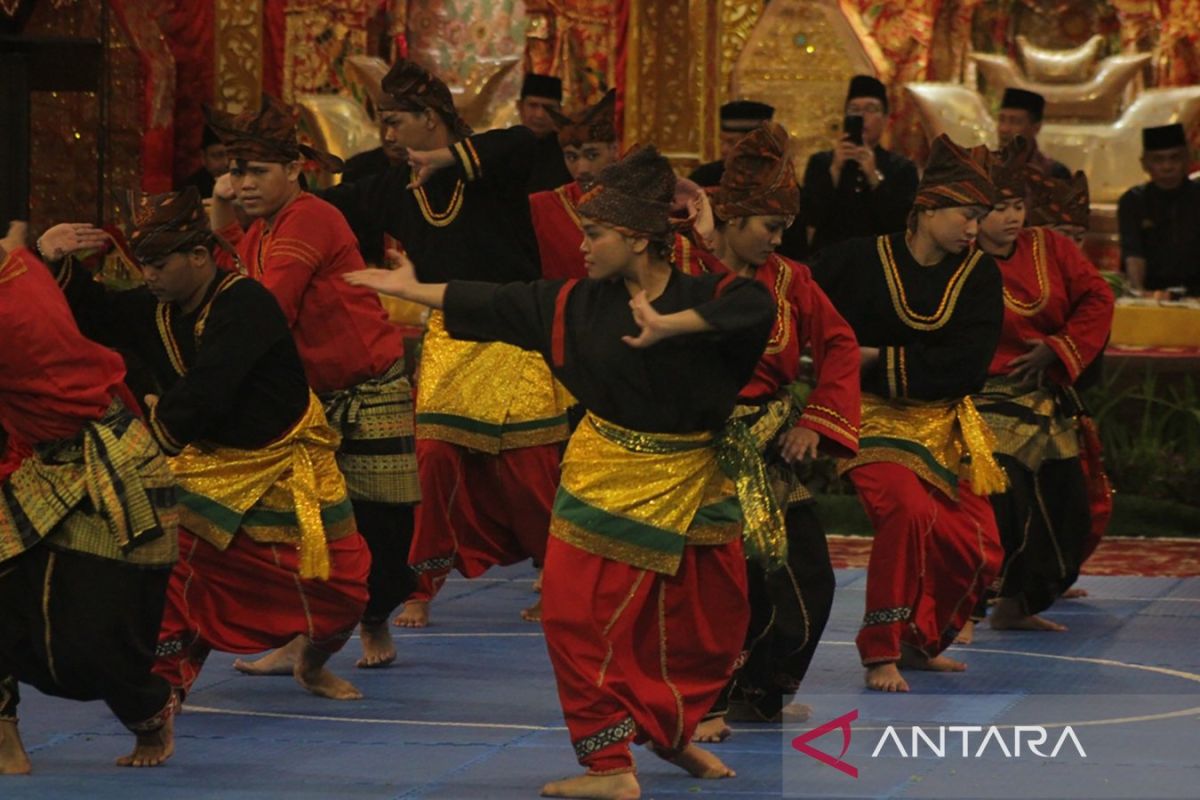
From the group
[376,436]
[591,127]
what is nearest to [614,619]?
[376,436]

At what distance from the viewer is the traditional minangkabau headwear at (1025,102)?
10.9 m

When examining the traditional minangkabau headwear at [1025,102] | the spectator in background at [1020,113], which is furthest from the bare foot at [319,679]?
the traditional minangkabau headwear at [1025,102]

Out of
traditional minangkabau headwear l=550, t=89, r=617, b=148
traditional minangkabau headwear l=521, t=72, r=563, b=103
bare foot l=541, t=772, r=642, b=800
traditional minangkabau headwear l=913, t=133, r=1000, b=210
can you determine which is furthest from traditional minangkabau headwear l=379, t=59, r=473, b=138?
traditional minangkabau headwear l=521, t=72, r=563, b=103

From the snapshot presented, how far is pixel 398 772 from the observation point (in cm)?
552

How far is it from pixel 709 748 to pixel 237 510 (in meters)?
1.30

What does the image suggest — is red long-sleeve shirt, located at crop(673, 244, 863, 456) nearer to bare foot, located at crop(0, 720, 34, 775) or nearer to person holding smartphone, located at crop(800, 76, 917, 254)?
bare foot, located at crop(0, 720, 34, 775)

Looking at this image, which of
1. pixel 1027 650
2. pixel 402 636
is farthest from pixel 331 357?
pixel 1027 650

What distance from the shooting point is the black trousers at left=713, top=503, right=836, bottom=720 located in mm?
6121

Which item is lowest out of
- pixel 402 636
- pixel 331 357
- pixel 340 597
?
pixel 402 636

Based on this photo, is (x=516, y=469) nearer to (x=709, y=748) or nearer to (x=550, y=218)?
(x=550, y=218)

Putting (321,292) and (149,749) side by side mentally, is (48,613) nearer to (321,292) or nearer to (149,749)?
(149,749)

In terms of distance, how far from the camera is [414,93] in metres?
7.16

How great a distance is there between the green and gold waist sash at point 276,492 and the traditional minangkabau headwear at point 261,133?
713 millimetres

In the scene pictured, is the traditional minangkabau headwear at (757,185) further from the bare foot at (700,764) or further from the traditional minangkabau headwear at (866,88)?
the traditional minangkabau headwear at (866,88)
